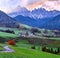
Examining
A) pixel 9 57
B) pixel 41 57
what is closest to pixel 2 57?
pixel 9 57

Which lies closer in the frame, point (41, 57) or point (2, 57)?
point (2, 57)

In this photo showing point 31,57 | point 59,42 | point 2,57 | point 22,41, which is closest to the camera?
point 2,57

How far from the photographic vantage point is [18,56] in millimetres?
33062

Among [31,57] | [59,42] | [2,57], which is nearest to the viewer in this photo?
[2,57]

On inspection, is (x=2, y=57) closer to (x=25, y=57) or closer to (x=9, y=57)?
(x=9, y=57)

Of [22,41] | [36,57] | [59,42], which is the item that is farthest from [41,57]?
[59,42]

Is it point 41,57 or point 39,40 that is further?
point 39,40

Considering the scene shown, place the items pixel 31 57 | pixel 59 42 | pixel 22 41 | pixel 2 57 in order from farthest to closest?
pixel 59 42 → pixel 22 41 → pixel 31 57 → pixel 2 57

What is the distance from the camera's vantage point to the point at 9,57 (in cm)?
3166

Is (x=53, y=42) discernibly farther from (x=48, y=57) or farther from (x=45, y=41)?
(x=48, y=57)

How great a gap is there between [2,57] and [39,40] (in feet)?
134

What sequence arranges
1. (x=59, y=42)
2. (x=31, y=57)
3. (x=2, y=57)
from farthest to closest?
1. (x=59, y=42)
2. (x=31, y=57)
3. (x=2, y=57)

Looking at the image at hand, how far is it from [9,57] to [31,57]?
3381mm

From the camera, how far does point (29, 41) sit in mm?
69062
